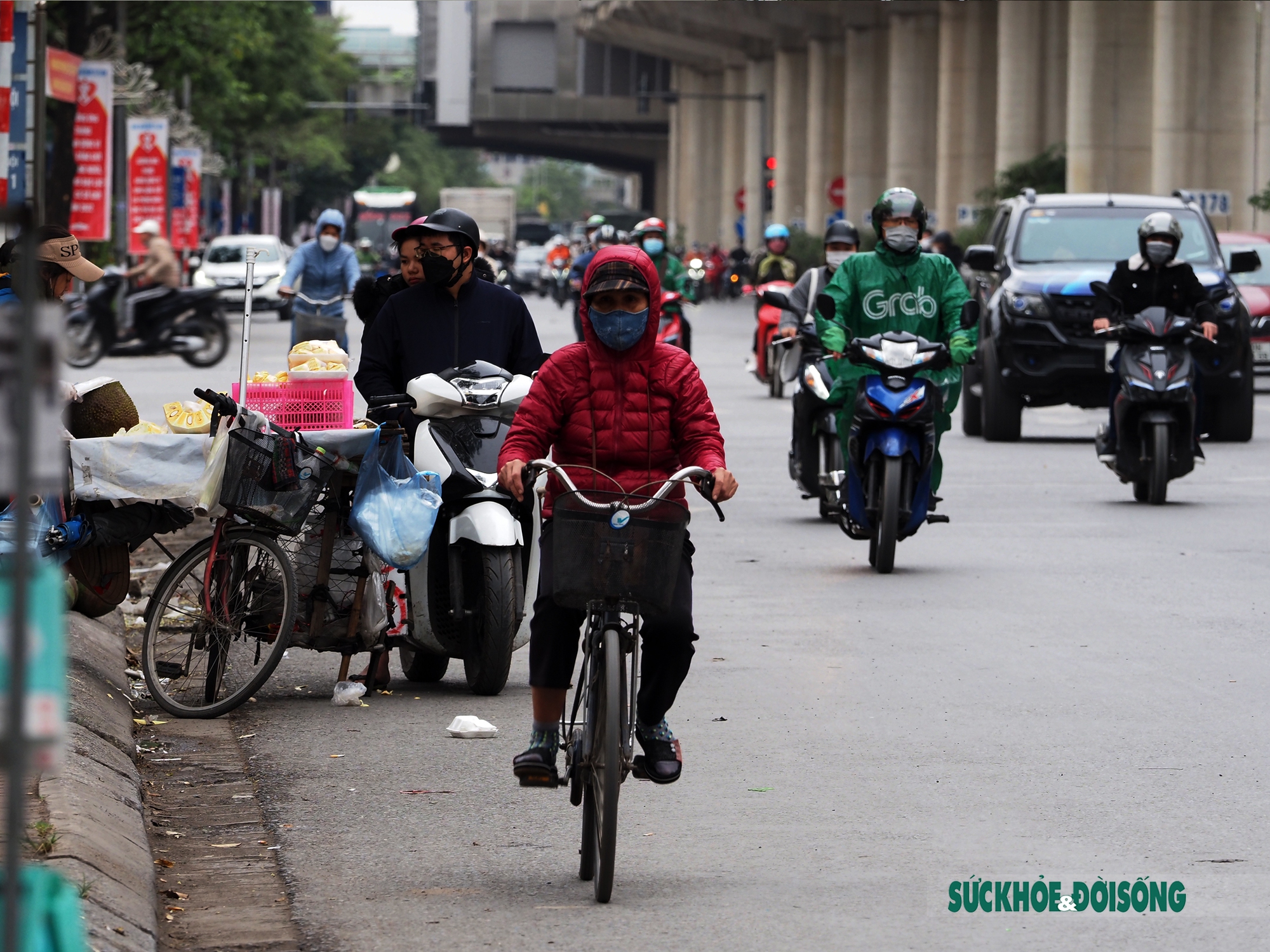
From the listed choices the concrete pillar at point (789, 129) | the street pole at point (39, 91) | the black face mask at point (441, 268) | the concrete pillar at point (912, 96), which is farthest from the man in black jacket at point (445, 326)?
the concrete pillar at point (789, 129)

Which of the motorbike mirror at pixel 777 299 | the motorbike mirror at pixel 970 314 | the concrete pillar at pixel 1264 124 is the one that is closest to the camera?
the motorbike mirror at pixel 970 314

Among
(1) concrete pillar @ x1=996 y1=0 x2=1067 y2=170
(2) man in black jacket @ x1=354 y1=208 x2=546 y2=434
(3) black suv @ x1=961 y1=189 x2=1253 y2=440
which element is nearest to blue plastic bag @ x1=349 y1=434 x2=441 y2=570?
(2) man in black jacket @ x1=354 y1=208 x2=546 y2=434

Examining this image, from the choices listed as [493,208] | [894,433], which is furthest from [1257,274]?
[493,208]

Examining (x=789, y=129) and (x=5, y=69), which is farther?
(x=789, y=129)

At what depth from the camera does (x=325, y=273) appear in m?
21.1

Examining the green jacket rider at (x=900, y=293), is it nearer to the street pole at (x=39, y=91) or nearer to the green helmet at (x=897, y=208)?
the green helmet at (x=897, y=208)

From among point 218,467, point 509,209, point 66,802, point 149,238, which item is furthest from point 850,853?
point 509,209

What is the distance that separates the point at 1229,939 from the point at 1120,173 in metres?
43.3

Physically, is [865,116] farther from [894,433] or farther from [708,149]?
[894,433]

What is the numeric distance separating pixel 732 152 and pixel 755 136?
504 cm

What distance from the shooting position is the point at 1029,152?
2128 inches

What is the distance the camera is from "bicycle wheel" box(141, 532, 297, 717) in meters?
8.07

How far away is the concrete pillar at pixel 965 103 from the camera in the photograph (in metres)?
58.7

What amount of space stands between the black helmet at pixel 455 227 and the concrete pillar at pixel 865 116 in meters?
61.1
